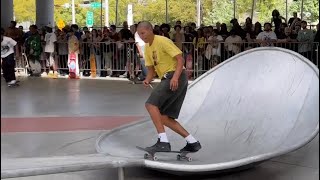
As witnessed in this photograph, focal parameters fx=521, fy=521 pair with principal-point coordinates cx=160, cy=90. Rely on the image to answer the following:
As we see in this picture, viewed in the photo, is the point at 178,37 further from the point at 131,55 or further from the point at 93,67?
the point at 93,67

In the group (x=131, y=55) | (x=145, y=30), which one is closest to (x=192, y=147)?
(x=145, y=30)

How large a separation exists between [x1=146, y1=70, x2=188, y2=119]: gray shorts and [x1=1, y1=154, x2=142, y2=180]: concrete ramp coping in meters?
0.85

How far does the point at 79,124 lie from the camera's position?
30.2ft

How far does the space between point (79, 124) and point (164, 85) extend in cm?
376

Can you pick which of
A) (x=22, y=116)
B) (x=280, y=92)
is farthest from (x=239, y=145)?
(x=22, y=116)

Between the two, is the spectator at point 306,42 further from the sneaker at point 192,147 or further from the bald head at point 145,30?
the bald head at point 145,30

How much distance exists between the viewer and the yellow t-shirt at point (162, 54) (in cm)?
578

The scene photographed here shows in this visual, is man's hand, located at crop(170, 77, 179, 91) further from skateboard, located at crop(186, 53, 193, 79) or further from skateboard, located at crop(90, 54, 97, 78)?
skateboard, located at crop(90, 54, 97, 78)

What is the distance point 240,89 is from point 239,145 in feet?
4.59

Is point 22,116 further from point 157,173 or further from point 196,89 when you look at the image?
point 157,173

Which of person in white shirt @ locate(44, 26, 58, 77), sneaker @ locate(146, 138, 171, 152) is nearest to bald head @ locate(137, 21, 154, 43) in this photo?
sneaker @ locate(146, 138, 171, 152)

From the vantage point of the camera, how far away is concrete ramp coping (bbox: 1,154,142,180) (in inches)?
173

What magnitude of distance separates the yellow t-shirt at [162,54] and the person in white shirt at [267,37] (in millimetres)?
9240

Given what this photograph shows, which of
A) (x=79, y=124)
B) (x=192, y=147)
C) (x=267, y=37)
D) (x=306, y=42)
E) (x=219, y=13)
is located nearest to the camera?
(x=192, y=147)
